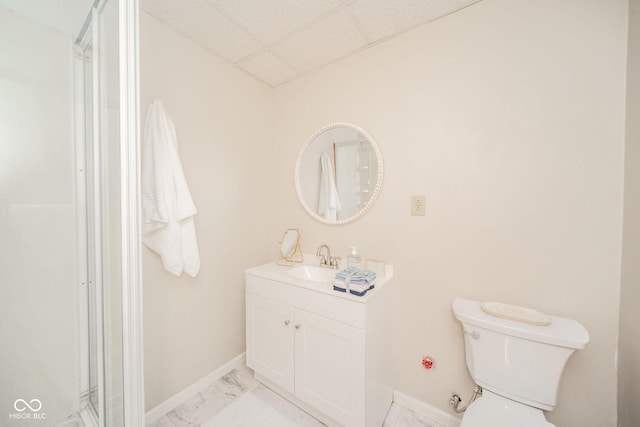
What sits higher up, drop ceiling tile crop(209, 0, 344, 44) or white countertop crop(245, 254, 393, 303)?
drop ceiling tile crop(209, 0, 344, 44)

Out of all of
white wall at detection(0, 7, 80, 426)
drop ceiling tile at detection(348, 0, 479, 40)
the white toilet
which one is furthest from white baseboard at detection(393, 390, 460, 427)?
drop ceiling tile at detection(348, 0, 479, 40)

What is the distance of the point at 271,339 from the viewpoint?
1494mm

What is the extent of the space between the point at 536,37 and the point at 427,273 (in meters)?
1.28

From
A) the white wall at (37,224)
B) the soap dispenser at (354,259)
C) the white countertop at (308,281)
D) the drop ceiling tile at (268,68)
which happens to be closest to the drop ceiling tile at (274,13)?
the drop ceiling tile at (268,68)

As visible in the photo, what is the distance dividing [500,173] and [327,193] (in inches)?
40.1

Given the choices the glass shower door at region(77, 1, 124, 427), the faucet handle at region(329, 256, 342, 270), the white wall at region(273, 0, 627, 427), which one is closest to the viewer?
the glass shower door at region(77, 1, 124, 427)

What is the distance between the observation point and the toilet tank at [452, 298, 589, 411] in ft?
3.06

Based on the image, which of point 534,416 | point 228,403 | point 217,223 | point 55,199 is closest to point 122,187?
point 55,199

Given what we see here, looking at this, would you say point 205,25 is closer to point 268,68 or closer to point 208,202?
point 268,68

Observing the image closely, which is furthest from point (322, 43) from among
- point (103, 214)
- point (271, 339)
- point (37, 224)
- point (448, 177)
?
point (271, 339)

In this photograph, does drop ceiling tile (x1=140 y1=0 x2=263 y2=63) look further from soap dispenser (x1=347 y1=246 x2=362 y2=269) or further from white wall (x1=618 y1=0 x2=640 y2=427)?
white wall (x1=618 y1=0 x2=640 y2=427)

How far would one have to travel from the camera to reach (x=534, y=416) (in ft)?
3.05

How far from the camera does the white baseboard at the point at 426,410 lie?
1305 mm

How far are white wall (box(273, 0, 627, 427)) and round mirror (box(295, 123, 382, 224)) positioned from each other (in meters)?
0.07
